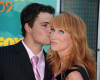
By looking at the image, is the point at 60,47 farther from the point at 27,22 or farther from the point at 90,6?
the point at 90,6

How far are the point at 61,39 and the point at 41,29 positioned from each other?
907 mm

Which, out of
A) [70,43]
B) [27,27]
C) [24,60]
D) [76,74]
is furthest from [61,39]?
[27,27]

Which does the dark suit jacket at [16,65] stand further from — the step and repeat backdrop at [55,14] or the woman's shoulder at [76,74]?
the step and repeat backdrop at [55,14]

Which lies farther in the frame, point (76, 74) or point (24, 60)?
point (24, 60)

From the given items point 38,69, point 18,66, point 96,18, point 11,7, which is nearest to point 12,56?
point 18,66

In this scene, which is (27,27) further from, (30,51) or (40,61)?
(40,61)

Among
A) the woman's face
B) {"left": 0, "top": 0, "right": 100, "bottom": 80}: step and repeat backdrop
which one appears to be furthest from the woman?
{"left": 0, "top": 0, "right": 100, "bottom": 80}: step and repeat backdrop

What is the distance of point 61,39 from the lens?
1971 mm

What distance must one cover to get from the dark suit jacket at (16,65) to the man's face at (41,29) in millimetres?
347

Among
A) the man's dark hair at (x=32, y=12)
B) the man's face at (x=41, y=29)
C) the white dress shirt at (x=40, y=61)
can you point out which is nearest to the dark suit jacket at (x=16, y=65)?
the white dress shirt at (x=40, y=61)

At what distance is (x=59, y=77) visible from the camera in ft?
6.69

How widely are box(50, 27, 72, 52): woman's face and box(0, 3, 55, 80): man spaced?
67 centimetres

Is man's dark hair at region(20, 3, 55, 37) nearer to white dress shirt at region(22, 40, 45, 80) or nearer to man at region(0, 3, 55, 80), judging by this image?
man at region(0, 3, 55, 80)

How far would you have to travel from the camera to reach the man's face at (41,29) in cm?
275
